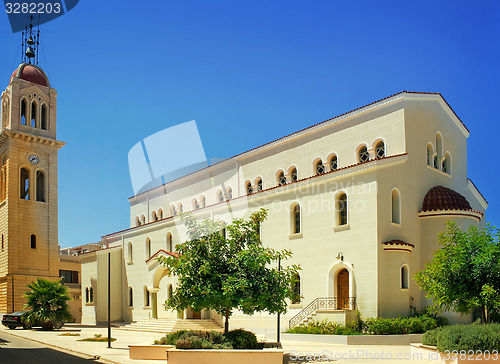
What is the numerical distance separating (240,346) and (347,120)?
17.4 m

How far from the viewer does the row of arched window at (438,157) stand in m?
29.5

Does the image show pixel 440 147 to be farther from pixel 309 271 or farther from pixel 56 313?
pixel 56 313

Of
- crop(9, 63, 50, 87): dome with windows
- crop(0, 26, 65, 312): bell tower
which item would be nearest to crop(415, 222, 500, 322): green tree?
crop(0, 26, 65, 312): bell tower

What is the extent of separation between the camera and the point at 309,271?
92.6 feet

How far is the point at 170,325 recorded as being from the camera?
3309 cm

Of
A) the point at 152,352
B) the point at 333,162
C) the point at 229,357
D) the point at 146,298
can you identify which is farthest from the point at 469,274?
the point at 146,298

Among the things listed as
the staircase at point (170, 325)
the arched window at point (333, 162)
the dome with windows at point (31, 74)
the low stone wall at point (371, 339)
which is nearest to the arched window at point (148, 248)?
the staircase at point (170, 325)

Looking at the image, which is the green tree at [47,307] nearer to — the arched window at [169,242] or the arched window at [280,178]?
the arched window at [169,242]

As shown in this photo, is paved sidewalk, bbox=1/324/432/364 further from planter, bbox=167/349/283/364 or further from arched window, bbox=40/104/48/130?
arched window, bbox=40/104/48/130

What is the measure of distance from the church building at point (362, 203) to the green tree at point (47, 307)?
6.18 m

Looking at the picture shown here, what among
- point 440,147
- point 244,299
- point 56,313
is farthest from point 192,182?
point 244,299

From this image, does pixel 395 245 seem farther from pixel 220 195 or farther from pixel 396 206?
pixel 220 195

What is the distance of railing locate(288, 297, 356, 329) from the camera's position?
1046 inches

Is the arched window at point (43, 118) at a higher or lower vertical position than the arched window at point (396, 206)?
higher
